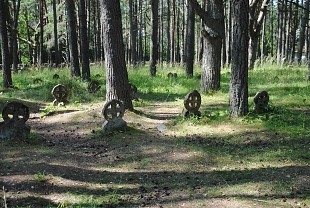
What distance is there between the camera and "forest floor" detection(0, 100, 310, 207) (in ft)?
17.1

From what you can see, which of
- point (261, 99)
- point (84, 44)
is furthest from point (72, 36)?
point (261, 99)

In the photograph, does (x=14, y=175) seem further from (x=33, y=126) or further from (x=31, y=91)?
(x=31, y=91)

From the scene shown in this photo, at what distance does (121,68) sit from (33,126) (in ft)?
10.2

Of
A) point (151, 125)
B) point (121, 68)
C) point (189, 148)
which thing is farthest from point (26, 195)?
point (121, 68)

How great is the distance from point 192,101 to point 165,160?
118 inches

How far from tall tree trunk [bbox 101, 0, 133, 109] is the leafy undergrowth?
0.83m

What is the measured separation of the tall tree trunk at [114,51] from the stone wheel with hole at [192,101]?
6.19 feet

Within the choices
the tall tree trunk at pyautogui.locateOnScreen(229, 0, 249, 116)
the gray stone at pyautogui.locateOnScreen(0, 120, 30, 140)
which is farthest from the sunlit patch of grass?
the tall tree trunk at pyautogui.locateOnScreen(229, 0, 249, 116)

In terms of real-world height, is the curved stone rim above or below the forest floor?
above

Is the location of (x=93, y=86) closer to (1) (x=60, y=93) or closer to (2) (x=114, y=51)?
(1) (x=60, y=93)

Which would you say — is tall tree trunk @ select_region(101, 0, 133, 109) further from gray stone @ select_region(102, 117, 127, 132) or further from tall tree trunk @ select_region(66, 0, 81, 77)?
tall tree trunk @ select_region(66, 0, 81, 77)

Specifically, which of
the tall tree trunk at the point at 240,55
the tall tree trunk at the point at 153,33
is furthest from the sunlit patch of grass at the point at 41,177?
→ the tall tree trunk at the point at 153,33

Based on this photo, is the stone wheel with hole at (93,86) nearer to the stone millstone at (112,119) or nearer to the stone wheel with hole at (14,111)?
A: the stone millstone at (112,119)

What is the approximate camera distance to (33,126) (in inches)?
404
